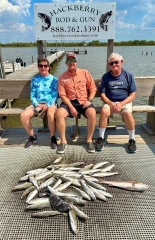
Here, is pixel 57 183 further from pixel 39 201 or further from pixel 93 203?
pixel 93 203

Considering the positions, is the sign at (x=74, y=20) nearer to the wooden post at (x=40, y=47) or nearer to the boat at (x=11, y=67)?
the wooden post at (x=40, y=47)

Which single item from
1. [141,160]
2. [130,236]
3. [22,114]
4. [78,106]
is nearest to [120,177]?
[141,160]

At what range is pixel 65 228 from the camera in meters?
2.08

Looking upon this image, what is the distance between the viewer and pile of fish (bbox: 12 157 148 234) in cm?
227

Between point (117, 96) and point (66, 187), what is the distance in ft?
5.97

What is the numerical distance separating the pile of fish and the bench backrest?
68.1 inches

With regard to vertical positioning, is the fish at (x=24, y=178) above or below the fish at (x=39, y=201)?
above

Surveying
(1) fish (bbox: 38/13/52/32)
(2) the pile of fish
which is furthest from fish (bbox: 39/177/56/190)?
(1) fish (bbox: 38/13/52/32)

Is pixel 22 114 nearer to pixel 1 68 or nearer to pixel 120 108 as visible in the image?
pixel 120 108

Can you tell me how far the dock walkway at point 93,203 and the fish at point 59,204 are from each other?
0.08 meters

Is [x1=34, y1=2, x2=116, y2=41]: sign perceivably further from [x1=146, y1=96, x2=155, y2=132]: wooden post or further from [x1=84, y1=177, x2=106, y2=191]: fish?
[x1=84, y1=177, x2=106, y2=191]: fish

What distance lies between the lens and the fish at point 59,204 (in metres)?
2.25

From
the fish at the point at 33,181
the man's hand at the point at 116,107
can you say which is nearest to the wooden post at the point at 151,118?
the man's hand at the point at 116,107

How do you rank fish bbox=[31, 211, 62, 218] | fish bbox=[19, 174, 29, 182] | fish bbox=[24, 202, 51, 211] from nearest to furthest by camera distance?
1. fish bbox=[31, 211, 62, 218]
2. fish bbox=[24, 202, 51, 211]
3. fish bbox=[19, 174, 29, 182]
